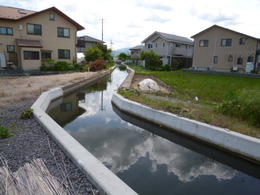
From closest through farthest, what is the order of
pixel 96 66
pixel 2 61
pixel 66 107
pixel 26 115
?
1. pixel 26 115
2. pixel 66 107
3. pixel 2 61
4. pixel 96 66

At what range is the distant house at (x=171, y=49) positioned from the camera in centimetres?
3291

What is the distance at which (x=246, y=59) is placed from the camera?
24.2 metres

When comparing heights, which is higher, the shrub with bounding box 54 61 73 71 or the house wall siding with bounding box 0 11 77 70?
the house wall siding with bounding box 0 11 77 70

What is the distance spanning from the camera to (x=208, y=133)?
5.65 metres

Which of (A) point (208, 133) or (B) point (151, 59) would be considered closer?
(A) point (208, 133)

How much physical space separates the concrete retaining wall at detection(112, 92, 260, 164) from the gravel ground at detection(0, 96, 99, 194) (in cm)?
373

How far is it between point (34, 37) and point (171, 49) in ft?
67.8

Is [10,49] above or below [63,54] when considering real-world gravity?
above

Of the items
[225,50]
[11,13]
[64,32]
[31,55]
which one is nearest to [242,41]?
[225,50]

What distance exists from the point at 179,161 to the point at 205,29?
26.4m

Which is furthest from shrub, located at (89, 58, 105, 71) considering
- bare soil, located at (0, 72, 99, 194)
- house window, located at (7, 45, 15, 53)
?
bare soil, located at (0, 72, 99, 194)

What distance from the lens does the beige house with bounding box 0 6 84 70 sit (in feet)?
68.3

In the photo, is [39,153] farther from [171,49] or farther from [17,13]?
[171,49]

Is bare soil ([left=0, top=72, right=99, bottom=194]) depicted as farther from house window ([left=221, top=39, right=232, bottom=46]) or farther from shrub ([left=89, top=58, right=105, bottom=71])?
house window ([left=221, top=39, right=232, bottom=46])
